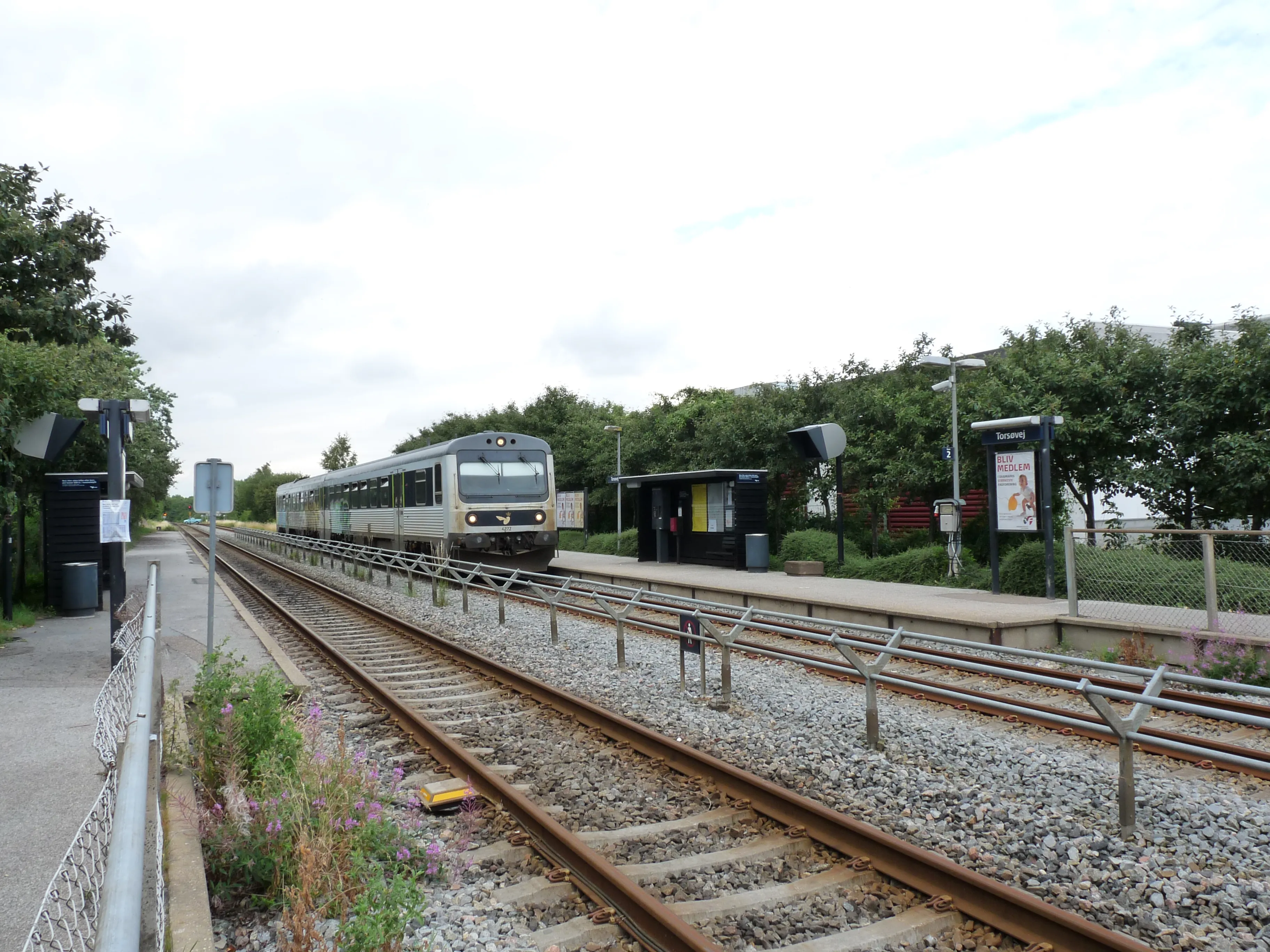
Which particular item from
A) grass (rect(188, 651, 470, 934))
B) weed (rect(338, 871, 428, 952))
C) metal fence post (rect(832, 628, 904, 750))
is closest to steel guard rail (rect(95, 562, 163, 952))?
weed (rect(338, 871, 428, 952))

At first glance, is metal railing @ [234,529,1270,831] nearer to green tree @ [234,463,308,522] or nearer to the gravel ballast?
the gravel ballast

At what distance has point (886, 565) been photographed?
58.1ft

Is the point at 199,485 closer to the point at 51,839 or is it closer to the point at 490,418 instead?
the point at 51,839

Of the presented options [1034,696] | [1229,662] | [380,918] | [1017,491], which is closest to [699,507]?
[1017,491]

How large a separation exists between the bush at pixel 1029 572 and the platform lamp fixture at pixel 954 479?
113cm

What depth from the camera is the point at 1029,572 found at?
1423cm

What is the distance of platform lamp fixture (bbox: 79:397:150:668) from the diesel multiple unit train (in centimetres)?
841

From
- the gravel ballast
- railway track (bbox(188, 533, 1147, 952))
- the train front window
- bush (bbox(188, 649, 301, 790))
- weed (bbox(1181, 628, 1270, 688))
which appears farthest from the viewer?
the train front window

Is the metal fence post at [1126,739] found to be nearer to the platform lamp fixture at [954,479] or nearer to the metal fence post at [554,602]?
the metal fence post at [554,602]

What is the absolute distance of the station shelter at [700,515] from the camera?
19.8 metres

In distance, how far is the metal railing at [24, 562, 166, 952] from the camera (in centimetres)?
153

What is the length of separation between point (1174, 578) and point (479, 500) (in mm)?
12578

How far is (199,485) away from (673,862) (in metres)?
8.11

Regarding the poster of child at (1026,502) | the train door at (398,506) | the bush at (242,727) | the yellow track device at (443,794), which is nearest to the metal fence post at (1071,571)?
the poster of child at (1026,502)
